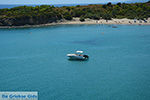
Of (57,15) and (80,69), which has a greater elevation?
(57,15)

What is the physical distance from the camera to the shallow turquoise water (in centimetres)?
3456

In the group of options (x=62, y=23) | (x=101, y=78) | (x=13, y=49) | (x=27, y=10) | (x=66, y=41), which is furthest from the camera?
(x=27, y=10)

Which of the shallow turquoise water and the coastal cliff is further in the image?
the coastal cliff

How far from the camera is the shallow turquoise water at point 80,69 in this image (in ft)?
113

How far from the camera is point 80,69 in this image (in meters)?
46.1

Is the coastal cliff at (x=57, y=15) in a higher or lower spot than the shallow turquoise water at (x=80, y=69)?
higher

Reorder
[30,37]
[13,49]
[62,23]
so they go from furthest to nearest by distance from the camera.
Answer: [62,23]
[30,37]
[13,49]

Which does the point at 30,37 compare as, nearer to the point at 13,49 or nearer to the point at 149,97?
the point at 13,49

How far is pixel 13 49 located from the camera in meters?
65.9

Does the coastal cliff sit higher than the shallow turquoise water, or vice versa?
the coastal cliff

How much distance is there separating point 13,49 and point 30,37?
1985 cm

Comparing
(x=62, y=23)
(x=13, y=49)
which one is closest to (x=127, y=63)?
(x=13, y=49)

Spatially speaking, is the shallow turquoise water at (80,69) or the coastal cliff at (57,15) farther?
the coastal cliff at (57,15)

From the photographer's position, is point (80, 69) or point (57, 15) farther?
point (57, 15)
